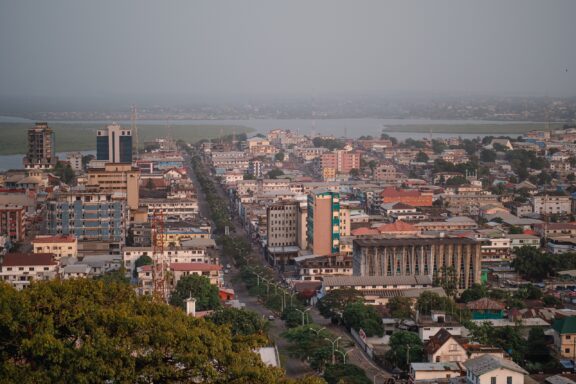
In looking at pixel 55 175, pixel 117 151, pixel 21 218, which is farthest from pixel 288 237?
pixel 117 151

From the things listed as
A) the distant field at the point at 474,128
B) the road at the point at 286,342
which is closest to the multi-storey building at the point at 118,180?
the road at the point at 286,342

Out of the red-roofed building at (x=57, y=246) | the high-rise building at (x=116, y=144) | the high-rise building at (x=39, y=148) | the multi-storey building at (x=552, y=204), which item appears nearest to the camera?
the red-roofed building at (x=57, y=246)

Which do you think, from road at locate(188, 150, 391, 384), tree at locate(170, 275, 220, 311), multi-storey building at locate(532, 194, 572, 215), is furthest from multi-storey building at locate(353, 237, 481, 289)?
multi-storey building at locate(532, 194, 572, 215)

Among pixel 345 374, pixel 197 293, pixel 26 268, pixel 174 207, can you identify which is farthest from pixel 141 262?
pixel 174 207

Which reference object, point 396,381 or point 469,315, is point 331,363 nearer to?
point 396,381

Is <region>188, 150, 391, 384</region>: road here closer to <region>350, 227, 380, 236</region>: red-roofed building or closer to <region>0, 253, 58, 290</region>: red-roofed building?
<region>350, 227, 380, 236</region>: red-roofed building

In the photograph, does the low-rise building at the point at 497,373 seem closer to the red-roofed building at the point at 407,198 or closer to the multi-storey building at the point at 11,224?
the multi-storey building at the point at 11,224
